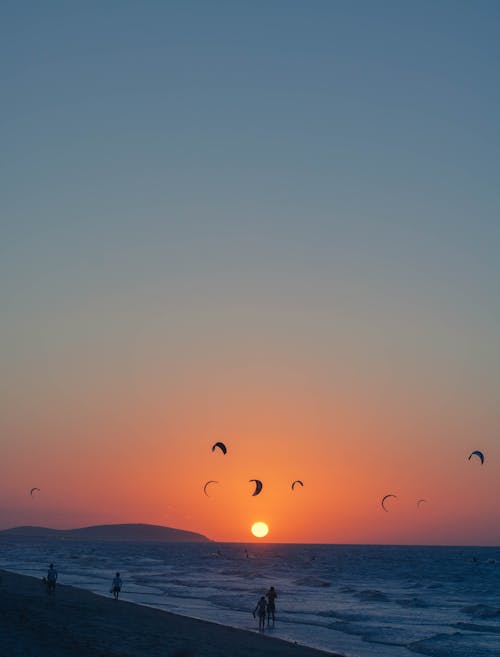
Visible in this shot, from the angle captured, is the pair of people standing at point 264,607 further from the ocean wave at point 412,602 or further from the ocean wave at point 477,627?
the ocean wave at point 412,602

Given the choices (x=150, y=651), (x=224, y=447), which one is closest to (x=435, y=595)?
(x=224, y=447)

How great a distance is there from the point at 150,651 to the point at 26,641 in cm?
359

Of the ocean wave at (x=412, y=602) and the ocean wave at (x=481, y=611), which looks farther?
the ocean wave at (x=412, y=602)

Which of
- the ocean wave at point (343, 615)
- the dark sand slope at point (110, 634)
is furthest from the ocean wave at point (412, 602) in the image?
the dark sand slope at point (110, 634)

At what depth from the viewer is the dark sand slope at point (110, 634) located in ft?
60.8

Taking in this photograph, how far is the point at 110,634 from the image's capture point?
22484 millimetres

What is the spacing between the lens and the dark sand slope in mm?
18531

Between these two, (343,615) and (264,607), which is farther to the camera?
(343,615)

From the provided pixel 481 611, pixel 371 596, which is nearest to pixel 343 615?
pixel 481 611

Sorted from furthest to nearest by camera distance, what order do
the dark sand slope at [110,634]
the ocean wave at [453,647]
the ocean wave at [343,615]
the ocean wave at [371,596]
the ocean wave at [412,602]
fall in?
the ocean wave at [371,596], the ocean wave at [412,602], the ocean wave at [343,615], the ocean wave at [453,647], the dark sand slope at [110,634]

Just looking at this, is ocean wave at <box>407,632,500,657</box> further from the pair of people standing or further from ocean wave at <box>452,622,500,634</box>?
the pair of people standing

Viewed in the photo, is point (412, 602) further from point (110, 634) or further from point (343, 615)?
Answer: point (110, 634)

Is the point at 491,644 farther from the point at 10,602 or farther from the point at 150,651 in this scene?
the point at 10,602

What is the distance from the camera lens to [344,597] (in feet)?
174
